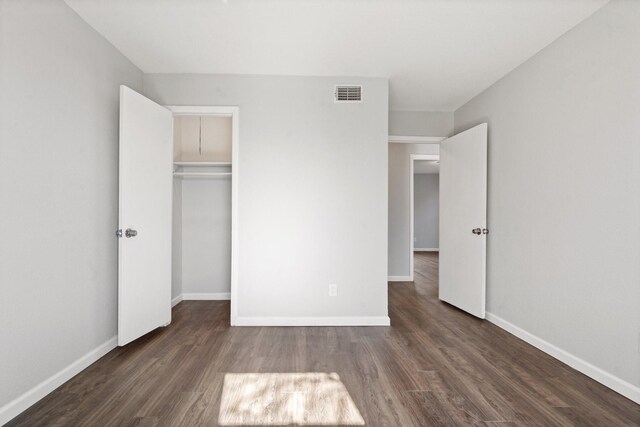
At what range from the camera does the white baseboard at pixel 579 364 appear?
1934 mm

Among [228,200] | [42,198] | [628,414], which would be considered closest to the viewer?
[628,414]

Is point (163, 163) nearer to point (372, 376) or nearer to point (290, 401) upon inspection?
point (290, 401)

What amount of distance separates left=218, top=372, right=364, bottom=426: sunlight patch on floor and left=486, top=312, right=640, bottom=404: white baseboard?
166 cm

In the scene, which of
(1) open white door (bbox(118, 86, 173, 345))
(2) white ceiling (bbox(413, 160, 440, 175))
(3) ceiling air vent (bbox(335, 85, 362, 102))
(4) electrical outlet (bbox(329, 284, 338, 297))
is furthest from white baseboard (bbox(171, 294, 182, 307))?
(2) white ceiling (bbox(413, 160, 440, 175))

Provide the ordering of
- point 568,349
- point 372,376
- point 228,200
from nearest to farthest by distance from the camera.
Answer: point 372,376 → point 568,349 → point 228,200

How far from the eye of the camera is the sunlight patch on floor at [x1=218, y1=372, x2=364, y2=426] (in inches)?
66.9

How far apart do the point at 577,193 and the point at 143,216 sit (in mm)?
3424

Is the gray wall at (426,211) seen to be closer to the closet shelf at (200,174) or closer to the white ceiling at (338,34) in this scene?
the white ceiling at (338,34)

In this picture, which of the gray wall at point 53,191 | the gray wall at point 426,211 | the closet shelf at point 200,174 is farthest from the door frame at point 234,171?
the gray wall at point 426,211

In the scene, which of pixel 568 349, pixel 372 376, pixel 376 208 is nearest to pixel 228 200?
pixel 376 208

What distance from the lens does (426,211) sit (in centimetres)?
1005

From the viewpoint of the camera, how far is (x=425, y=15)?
2240 millimetres

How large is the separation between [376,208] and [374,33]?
1.56 m

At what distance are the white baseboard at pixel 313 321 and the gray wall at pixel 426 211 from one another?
7106 mm
